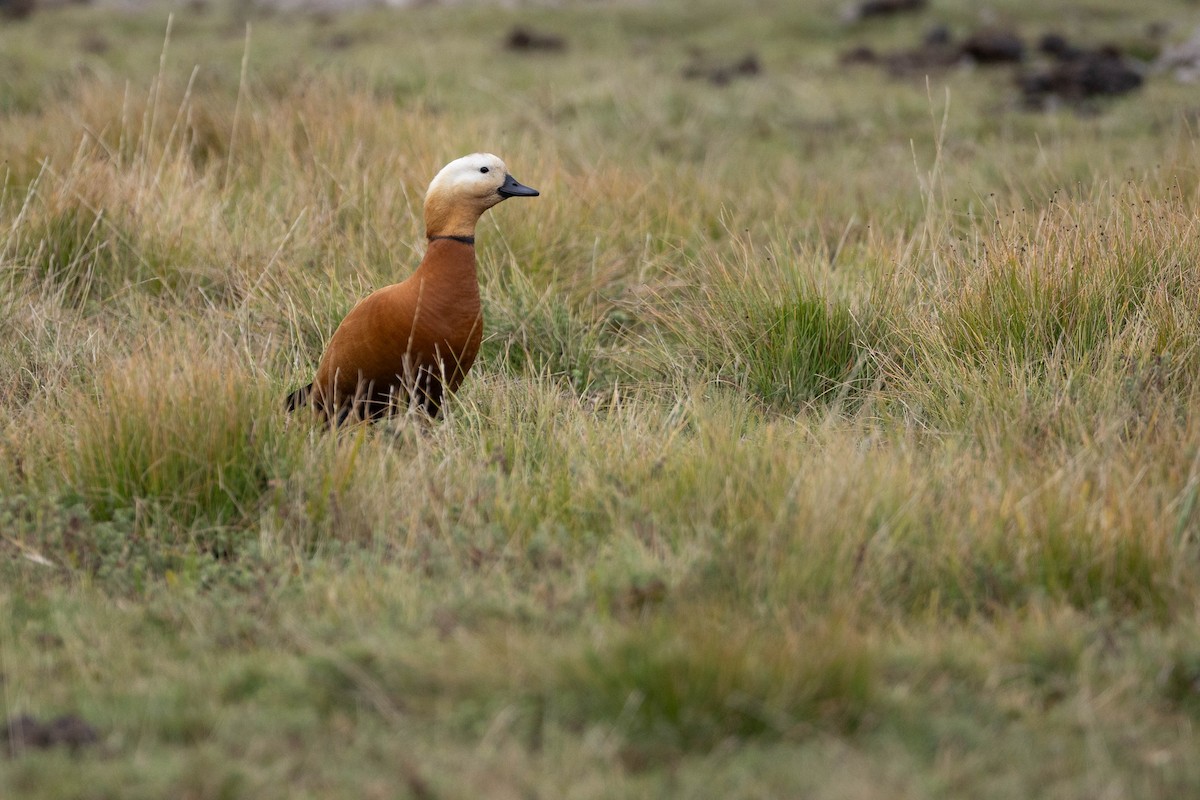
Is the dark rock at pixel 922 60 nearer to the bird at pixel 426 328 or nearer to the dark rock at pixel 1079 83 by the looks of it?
the dark rock at pixel 1079 83

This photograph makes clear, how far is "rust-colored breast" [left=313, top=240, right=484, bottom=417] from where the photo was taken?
4332 millimetres

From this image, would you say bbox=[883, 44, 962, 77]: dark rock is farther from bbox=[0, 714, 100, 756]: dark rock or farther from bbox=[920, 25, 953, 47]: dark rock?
→ bbox=[0, 714, 100, 756]: dark rock

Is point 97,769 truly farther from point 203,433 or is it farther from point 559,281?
point 559,281

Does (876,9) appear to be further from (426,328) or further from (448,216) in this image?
(426,328)

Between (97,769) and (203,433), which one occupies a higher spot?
(203,433)

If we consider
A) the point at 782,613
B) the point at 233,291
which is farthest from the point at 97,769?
the point at 233,291

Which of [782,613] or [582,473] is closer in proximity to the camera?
[782,613]

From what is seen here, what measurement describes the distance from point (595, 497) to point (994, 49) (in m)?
11.9

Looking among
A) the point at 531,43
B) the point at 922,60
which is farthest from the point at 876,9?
the point at 531,43

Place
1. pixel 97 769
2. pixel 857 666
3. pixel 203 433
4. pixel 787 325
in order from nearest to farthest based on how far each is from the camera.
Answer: pixel 97 769 < pixel 857 666 < pixel 203 433 < pixel 787 325

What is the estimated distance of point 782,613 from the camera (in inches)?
120

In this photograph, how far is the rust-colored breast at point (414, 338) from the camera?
433 centimetres

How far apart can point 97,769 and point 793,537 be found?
5.70 ft

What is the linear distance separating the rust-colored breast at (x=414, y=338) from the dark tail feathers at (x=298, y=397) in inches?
3.0
